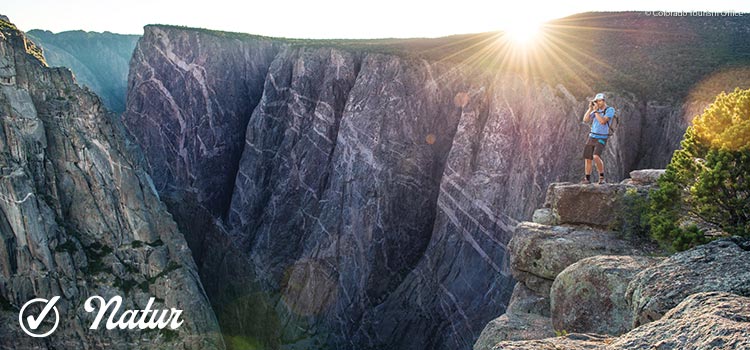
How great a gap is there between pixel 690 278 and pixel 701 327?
2259 mm

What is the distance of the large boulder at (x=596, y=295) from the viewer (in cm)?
1051

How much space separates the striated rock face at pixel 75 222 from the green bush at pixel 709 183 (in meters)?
31.0

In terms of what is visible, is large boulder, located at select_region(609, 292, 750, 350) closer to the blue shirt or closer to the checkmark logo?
the blue shirt

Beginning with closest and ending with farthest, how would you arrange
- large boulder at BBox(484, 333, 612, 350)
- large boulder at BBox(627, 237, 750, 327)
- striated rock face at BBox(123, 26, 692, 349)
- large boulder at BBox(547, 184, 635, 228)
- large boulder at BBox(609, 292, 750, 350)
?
large boulder at BBox(609, 292, 750, 350) < large boulder at BBox(484, 333, 612, 350) < large boulder at BBox(627, 237, 750, 327) < large boulder at BBox(547, 184, 635, 228) < striated rock face at BBox(123, 26, 692, 349)

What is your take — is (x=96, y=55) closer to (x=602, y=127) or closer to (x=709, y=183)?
(x=602, y=127)

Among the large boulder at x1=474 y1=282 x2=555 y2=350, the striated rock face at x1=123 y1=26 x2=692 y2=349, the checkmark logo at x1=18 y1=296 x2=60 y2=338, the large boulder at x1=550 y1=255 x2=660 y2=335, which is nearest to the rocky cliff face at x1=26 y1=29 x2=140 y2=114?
the striated rock face at x1=123 y1=26 x2=692 y2=349

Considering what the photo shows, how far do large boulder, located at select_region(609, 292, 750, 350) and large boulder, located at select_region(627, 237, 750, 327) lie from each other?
0.74 metres

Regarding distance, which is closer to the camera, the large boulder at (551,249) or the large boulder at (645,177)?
the large boulder at (551,249)

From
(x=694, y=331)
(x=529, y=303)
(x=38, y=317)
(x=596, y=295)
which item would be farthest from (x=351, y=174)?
(x=694, y=331)

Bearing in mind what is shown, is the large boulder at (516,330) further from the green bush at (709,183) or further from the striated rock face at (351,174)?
the striated rock face at (351,174)

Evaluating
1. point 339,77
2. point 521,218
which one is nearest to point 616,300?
point 521,218

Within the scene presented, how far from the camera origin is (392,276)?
4312cm

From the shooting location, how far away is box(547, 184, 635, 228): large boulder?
15.5 m

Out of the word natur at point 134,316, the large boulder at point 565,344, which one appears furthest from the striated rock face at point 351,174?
the large boulder at point 565,344
